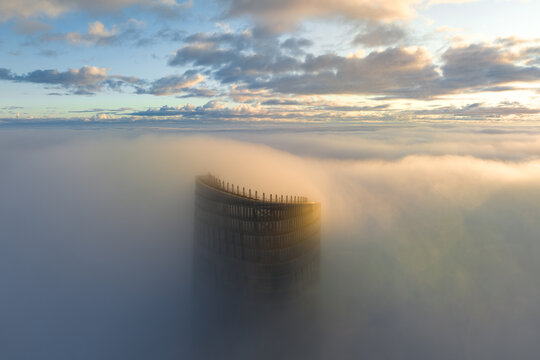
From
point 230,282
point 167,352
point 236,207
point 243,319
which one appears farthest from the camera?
point 167,352

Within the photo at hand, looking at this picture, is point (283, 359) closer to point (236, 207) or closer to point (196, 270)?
point (196, 270)

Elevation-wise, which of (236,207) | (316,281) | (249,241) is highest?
(236,207)

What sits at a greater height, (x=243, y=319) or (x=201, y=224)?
(x=201, y=224)

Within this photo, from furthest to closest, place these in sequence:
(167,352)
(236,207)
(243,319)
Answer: (167,352)
(243,319)
(236,207)

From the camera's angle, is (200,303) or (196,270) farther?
(200,303)

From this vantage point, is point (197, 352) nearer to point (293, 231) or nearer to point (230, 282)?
point (230, 282)

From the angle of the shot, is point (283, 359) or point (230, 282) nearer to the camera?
point (230, 282)

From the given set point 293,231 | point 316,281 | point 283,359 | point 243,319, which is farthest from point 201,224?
point 283,359

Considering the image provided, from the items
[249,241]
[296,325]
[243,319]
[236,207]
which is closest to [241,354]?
[243,319]

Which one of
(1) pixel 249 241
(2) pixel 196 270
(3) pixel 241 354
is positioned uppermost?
(1) pixel 249 241
